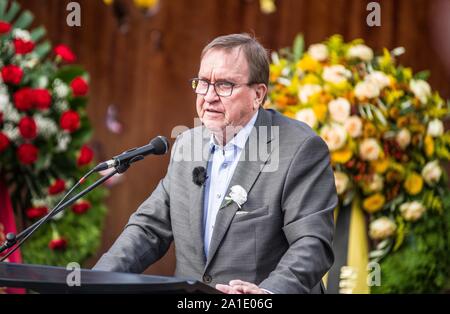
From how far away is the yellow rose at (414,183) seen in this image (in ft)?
11.7

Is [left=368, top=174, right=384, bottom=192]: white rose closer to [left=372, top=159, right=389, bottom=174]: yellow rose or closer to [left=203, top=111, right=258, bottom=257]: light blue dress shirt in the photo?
[left=372, top=159, right=389, bottom=174]: yellow rose

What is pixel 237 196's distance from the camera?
2660 mm

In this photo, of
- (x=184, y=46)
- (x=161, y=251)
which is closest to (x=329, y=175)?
Result: (x=161, y=251)

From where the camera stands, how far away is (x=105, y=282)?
6.19 ft

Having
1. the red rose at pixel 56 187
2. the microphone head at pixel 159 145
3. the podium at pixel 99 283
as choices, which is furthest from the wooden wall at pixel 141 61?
the podium at pixel 99 283

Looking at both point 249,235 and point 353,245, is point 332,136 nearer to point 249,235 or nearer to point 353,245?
point 353,245

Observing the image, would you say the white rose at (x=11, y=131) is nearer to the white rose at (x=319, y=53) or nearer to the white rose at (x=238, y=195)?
the white rose at (x=319, y=53)

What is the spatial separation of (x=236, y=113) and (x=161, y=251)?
57cm

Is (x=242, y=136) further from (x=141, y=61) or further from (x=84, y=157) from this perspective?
(x=141, y=61)

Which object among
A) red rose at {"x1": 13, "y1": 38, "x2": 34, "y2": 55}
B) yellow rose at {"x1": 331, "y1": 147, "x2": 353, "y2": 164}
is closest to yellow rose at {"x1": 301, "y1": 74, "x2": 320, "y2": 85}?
yellow rose at {"x1": 331, "y1": 147, "x2": 353, "y2": 164}

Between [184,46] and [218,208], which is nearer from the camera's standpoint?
[218,208]

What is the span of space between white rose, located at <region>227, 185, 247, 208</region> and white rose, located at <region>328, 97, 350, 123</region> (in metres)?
1.01

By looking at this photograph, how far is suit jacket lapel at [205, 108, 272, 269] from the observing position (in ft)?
8.68

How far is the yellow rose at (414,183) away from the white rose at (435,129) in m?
0.20
